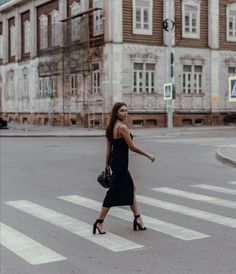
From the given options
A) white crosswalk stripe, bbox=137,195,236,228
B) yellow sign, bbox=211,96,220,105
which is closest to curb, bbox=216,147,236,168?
white crosswalk stripe, bbox=137,195,236,228

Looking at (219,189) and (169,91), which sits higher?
(169,91)

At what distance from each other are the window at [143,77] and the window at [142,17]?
93.6 inches

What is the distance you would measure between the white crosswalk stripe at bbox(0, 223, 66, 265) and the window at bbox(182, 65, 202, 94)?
34945 millimetres

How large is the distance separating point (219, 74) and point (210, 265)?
38.0 metres

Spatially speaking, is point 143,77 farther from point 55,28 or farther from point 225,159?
point 225,159

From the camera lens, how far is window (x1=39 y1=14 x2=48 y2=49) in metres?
46.6

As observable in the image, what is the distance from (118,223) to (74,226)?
0.64 metres

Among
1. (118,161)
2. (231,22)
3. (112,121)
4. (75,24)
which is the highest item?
(231,22)

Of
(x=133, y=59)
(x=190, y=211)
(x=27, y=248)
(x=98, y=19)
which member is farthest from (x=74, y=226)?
(x=98, y=19)

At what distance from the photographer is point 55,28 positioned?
4459cm

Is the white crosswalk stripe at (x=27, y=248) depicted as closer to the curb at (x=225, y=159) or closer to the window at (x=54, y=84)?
the curb at (x=225, y=159)

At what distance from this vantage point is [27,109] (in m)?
49.7

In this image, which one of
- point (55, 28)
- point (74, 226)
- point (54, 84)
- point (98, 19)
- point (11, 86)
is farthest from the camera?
point (11, 86)

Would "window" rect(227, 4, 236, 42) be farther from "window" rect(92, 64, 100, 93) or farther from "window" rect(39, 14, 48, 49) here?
"window" rect(39, 14, 48, 49)
